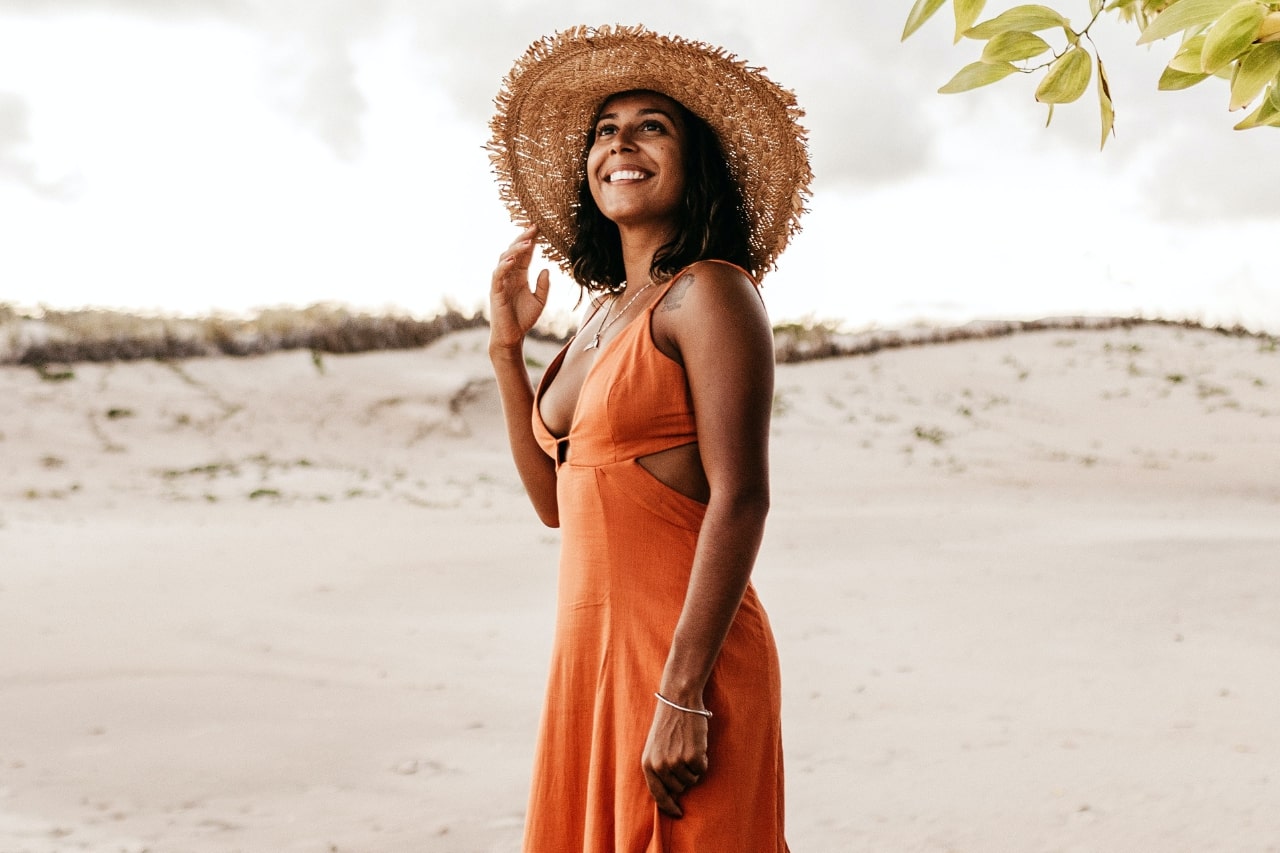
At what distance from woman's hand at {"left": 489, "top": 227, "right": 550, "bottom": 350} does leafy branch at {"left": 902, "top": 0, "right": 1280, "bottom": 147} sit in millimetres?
1036

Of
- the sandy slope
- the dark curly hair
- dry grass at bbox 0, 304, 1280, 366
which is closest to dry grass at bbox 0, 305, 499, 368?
dry grass at bbox 0, 304, 1280, 366

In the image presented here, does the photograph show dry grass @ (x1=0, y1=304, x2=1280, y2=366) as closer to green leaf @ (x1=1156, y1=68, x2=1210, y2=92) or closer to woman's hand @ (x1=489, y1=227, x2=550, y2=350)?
woman's hand @ (x1=489, y1=227, x2=550, y2=350)

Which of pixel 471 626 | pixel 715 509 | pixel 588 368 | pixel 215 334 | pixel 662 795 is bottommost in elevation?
pixel 471 626

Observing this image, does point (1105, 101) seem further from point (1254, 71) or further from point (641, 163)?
point (641, 163)

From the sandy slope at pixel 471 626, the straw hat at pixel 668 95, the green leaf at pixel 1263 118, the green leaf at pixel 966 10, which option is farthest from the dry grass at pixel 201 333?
the green leaf at pixel 1263 118

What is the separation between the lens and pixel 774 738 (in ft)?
4.99

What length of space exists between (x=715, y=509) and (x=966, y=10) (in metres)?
0.67

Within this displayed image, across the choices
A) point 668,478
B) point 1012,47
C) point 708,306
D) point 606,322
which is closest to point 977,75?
point 1012,47

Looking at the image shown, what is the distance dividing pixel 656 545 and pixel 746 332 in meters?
0.31

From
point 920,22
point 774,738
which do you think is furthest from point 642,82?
point 774,738

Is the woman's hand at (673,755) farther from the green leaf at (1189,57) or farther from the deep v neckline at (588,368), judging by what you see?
the green leaf at (1189,57)

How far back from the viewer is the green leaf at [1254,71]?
92 centimetres

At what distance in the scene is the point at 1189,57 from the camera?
0.93m

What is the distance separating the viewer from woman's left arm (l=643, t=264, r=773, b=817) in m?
1.43
